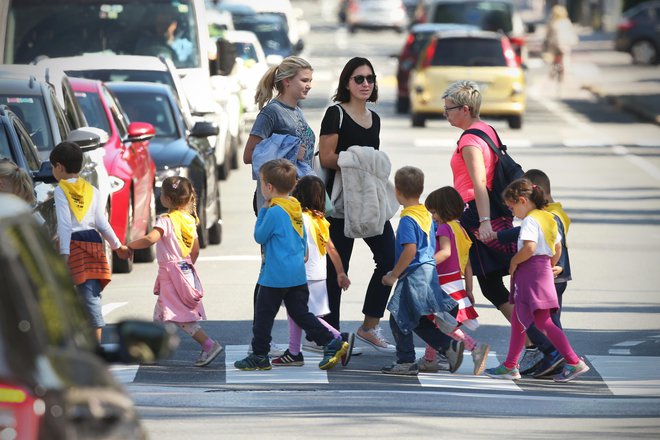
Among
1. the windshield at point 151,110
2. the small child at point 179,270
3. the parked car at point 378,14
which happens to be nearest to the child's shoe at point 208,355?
the small child at point 179,270

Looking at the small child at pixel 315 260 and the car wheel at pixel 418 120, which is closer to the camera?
the small child at pixel 315 260

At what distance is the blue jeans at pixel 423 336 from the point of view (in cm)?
1005

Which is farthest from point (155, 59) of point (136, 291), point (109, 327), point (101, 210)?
point (101, 210)

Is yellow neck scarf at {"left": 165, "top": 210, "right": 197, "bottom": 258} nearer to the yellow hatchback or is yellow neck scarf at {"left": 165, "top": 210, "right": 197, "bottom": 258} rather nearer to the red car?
the red car

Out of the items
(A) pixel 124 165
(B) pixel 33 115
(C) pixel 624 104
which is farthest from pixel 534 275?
(C) pixel 624 104

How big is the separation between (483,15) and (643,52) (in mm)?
12762

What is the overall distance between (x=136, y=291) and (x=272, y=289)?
12.3 ft

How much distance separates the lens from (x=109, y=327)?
38.7ft

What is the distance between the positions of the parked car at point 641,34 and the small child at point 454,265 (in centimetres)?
3925

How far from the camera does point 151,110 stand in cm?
1750

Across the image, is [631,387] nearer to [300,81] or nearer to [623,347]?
[623,347]

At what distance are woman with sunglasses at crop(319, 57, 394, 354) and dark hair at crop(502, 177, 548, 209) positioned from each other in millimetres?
1006

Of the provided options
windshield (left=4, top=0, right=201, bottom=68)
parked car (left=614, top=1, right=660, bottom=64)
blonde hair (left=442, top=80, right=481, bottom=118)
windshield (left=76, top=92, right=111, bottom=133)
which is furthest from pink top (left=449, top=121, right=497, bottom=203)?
parked car (left=614, top=1, right=660, bottom=64)

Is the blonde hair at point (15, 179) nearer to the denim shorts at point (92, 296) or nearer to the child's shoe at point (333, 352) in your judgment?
the denim shorts at point (92, 296)
